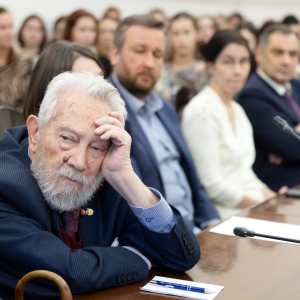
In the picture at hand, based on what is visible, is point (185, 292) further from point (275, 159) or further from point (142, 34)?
point (275, 159)

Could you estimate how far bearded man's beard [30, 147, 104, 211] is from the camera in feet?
4.38

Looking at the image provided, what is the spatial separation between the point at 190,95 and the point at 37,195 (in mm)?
2773

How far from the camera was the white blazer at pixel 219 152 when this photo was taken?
9.12 ft

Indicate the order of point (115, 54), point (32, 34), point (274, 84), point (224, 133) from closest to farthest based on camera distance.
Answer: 1. point (115, 54)
2. point (224, 133)
3. point (274, 84)
4. point (32, 34)

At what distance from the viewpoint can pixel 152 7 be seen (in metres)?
10.4

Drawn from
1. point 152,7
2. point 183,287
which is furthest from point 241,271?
point 152,7

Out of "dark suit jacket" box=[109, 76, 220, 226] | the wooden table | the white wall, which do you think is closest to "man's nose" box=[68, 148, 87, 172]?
the wooden table

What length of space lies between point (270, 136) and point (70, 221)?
2.11 meters

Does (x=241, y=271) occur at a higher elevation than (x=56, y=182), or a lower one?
lower

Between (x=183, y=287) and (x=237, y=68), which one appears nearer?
(x=183, y=287)

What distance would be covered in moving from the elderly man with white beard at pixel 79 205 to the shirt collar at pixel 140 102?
1059 mm

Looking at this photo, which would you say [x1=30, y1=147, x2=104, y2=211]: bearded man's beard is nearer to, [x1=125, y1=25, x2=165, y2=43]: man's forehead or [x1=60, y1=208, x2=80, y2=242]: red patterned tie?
[x1=60, y1=208, x2=80, y2=242]: red patterned tie

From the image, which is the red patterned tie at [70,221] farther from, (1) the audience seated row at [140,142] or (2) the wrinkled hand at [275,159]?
(2) the wrinkled hand at [275,159]

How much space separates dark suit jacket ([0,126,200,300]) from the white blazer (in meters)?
1.32
